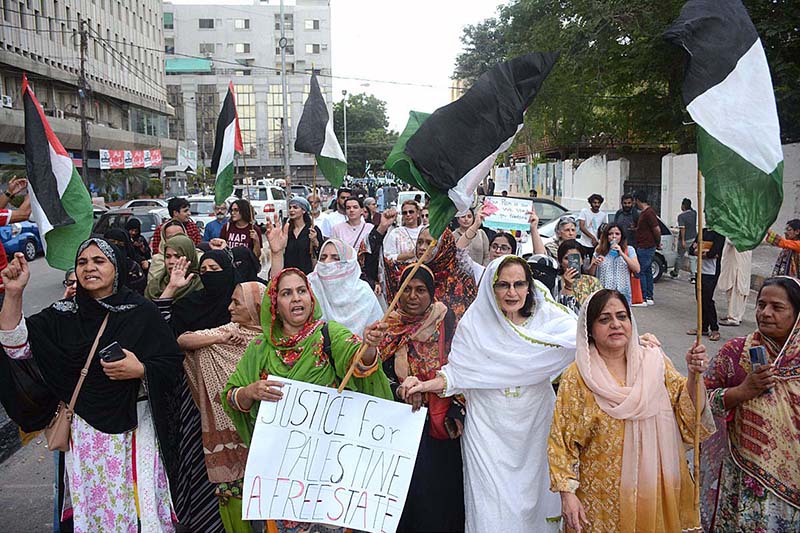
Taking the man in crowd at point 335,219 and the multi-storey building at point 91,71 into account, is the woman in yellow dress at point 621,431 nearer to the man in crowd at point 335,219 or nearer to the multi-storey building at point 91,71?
the man in crowd at point 335,219

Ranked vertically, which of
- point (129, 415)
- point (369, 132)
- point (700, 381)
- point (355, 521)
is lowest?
point (355, 521)

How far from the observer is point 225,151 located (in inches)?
313

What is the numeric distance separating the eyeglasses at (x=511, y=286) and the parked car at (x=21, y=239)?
17493mm

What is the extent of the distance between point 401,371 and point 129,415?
1.37m

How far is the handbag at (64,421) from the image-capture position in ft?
11.5

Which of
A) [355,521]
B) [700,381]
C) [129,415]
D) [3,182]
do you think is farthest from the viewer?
[3,182]

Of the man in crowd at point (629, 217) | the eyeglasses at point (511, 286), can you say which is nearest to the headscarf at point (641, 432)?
the eyeglasses at point (511, 286)

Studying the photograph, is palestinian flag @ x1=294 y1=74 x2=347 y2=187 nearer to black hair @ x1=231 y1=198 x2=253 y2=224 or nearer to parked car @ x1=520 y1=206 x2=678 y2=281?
black hair @ x1=231 y1=198 x2=253 y2=224

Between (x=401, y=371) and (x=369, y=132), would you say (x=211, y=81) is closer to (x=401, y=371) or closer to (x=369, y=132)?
(x=369, y=132)

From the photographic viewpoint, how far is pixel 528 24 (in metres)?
23.5

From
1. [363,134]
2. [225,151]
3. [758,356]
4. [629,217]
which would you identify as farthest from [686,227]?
[363,134]

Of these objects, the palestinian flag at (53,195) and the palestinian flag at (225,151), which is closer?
the palestinian flag at (53,195)

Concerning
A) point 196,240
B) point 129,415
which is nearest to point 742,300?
point 196,240

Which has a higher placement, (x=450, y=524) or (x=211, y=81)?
(x=211, y=81)
